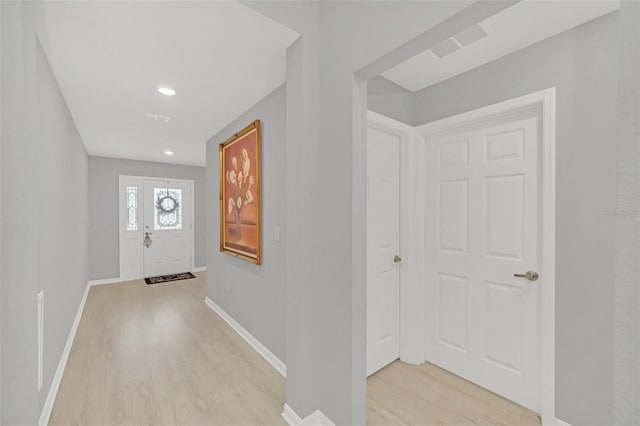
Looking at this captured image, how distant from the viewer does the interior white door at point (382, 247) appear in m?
2.18

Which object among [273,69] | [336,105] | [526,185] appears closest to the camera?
[336,105]

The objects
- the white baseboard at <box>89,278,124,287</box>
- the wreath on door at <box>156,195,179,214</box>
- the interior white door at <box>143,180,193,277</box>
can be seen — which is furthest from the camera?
the wreath on door at <box>156,195,179,214</box>

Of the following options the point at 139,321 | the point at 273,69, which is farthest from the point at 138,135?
the point at 273,69

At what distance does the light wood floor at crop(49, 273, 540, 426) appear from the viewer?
5.69 ft

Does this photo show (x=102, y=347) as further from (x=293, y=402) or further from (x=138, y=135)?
(x=138, y=135)

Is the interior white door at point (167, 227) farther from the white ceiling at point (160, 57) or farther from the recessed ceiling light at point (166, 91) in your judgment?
the recessed ceiling light at point (166, 91)

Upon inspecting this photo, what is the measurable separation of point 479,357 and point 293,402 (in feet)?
4.80

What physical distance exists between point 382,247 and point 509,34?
1666 mm

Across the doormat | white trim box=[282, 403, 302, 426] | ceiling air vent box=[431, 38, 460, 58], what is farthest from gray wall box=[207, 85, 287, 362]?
the doormat

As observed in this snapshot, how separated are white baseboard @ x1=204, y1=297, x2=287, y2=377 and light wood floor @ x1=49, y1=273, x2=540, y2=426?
56 mm

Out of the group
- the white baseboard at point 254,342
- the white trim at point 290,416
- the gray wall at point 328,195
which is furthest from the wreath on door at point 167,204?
the white trim at point 290,416

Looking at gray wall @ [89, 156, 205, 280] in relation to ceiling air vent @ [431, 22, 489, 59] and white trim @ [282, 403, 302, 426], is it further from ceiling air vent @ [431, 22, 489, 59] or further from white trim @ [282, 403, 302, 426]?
ceiling air vent @ [431, 22, 489, 59]

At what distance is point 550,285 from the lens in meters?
1.66

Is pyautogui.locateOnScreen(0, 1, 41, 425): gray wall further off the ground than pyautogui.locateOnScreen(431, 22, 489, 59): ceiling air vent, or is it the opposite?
pyautogui.locateOnScreen(431, 22, 489, 59): ceiling air vent
